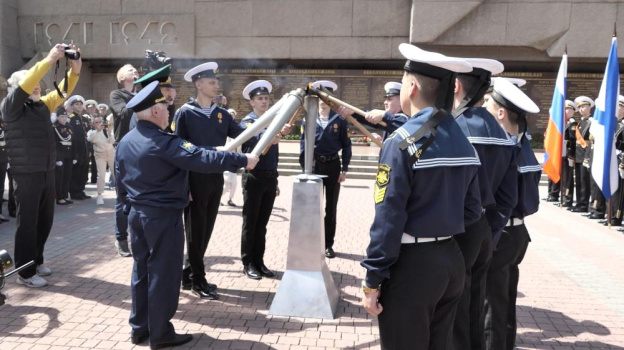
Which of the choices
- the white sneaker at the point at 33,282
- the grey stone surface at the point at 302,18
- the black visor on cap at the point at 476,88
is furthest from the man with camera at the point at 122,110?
the grey stone surface at the point at 302,18

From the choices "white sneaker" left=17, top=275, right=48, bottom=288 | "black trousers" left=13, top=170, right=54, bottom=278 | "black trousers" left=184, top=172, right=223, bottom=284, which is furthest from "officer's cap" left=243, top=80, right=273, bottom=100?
"white sneaker" left=17, top=275, right=48, bottom=288

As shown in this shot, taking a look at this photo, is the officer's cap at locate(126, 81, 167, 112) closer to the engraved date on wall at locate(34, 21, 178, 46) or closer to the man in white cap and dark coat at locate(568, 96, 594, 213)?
the man in white cap and dark coat at locate(568, 96, 594, 213)

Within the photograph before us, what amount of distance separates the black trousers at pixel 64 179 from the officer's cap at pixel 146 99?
7249 millimetres

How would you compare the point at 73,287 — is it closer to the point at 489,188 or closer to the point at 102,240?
the point at 102,240

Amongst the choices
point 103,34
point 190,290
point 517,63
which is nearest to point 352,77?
point 517,63

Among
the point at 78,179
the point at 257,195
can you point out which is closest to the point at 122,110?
the point at 257,195

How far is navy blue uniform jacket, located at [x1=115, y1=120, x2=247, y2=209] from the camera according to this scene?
347 cm

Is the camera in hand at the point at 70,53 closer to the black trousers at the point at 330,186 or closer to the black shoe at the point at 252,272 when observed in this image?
the black shoe at the point at 252,272

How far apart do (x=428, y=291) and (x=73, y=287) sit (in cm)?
411

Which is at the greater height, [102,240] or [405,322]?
[405,322]

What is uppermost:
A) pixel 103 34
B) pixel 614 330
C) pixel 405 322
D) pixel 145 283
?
pixel 103 34

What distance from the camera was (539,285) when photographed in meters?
5.48

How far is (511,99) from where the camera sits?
3.37m

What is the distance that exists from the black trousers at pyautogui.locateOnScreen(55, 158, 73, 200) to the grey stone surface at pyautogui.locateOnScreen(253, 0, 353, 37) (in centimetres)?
1134
